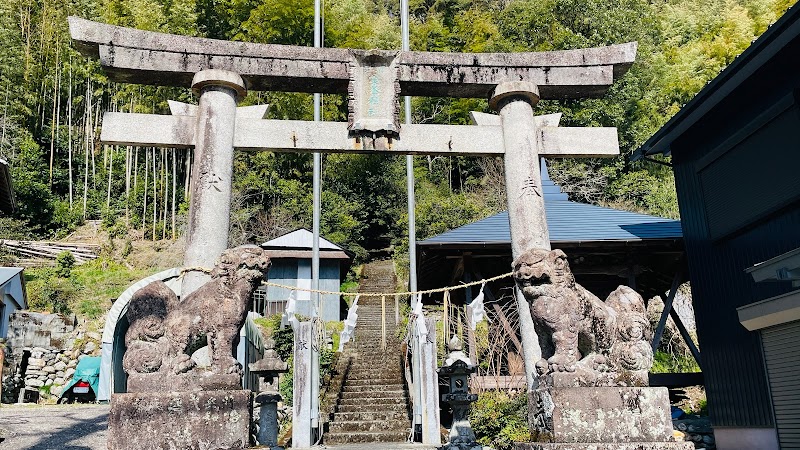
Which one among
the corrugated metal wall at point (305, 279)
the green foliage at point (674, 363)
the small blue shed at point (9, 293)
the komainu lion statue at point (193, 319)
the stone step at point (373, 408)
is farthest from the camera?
the corrugated metal wall at point (305, 279)

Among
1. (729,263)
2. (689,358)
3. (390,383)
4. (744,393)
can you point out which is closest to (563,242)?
(729,263)

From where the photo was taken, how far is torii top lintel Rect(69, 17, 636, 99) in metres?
6.34

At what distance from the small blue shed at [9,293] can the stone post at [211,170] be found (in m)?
15.1

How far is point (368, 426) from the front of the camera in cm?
1220

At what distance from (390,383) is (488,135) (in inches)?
379

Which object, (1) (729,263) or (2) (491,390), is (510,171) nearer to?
(1) (729,263)

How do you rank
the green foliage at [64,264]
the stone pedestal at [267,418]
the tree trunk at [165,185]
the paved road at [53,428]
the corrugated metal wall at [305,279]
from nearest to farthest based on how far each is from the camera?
the paved road at [53,428]
the stone pedestal at [267,418]
the corrugated metal wall at [305,279]
the green foliage at [64,264]
the tree trunk at [165,185]

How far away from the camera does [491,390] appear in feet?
35.6

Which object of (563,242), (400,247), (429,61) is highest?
(400,247)

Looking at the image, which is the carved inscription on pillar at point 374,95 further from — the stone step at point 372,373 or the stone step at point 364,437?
the stone step at point 372,373

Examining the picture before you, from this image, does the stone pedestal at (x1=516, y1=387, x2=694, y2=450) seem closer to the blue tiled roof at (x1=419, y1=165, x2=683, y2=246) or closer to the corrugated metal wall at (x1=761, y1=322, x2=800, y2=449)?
the corrugated metal wall at (x1=761, y1=322, x2=800, y2=449)

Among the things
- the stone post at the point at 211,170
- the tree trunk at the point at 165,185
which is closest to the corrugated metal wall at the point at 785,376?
the stone post at the point at 211,170

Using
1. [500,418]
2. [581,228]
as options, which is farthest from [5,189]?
[581,228]

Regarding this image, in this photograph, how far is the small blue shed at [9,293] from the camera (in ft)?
59.3
